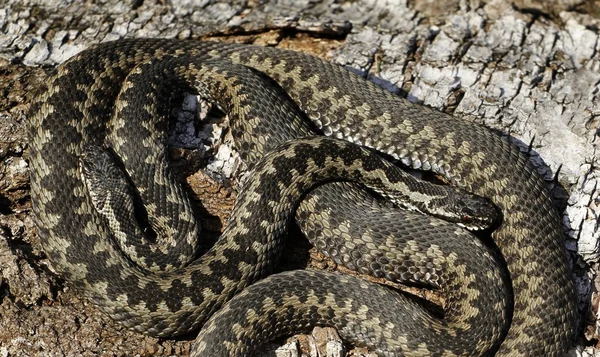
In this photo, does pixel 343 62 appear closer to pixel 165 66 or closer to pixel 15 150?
pixel 165 66

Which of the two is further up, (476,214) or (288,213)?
(288,213)

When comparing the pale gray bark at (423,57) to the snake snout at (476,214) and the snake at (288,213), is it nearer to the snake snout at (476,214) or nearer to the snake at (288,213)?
the snake at (288,213)

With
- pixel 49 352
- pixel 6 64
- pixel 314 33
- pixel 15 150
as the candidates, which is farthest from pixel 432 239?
pixel 6 64

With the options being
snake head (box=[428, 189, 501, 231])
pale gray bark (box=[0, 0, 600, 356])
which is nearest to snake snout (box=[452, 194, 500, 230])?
snake head (box=[428, 189, 501, 231])

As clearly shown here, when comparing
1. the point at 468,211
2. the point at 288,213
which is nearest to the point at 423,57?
the point at 468,211

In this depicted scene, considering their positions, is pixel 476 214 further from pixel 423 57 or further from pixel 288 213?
pixel 423 57

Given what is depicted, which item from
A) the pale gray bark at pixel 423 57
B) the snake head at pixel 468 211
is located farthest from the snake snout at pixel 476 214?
the pale gray bark at pixel 423 57
